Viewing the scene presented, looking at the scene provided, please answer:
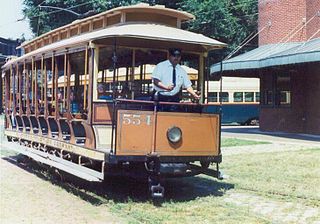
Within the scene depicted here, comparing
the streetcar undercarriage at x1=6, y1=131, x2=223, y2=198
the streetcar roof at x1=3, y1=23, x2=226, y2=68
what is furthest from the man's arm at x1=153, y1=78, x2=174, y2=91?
the streetcar undercarriage at x1=6, y1=131, x2=223, y2=198

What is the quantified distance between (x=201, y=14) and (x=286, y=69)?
48.4 feet

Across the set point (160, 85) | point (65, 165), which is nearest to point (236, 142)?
point (65, 165)

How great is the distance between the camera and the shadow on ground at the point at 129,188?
374 inches

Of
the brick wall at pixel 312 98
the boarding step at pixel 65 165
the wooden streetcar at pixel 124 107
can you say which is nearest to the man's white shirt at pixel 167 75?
the wooden streetcar at pixel 124 107

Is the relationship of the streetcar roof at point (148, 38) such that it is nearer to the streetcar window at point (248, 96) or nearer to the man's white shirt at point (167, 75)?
the man's white shirt at point (167, 75)

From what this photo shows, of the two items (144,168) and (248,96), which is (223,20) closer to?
(248,96)

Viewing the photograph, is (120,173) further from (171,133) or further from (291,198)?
(291,198)

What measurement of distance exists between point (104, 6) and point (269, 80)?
17.0 metres

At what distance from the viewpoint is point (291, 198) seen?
370 inches

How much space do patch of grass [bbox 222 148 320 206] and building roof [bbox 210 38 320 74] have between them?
3.52 m

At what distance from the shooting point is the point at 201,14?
37.3m

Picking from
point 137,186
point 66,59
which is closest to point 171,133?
point 137,186

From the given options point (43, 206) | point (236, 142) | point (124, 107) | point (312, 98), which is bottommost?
point (43, 206)

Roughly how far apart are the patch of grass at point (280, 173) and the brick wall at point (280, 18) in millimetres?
8551
